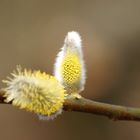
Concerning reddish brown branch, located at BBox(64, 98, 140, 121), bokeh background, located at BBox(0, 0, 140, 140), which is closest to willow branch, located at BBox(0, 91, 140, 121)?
reddish brown branch, located at BBox(64, 98, 140, 121)

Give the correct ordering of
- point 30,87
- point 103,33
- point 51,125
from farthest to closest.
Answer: point 103,33 → point 51,125 → point 30,87

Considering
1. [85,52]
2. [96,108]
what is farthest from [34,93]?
[85,52]

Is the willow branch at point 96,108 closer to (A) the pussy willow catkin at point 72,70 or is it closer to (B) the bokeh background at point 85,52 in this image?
(A) the pussy willow catkin at point 72,70

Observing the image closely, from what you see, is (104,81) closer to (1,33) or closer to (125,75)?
(125,75)

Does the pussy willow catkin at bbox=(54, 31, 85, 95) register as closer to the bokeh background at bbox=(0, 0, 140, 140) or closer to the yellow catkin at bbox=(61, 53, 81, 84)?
the yellow catkin at bbox=(61, 53, 81, 84)

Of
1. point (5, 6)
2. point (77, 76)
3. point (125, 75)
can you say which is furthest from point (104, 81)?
point (77, 76)

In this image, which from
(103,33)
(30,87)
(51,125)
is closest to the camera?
(30,87)

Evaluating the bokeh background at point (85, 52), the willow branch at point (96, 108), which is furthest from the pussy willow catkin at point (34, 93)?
the bokeh background at point (85, 52)
